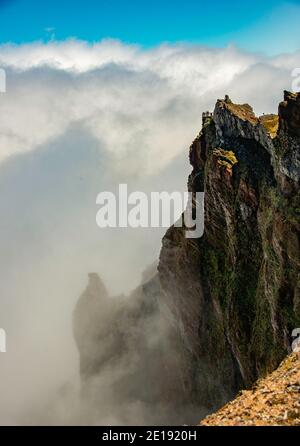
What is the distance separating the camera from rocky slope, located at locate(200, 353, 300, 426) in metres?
29.6

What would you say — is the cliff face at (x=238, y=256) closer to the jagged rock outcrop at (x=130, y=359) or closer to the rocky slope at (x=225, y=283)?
the rocky slope at (x=225, y=283)

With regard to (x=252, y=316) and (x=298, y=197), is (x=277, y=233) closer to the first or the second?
(x=298, y=197)

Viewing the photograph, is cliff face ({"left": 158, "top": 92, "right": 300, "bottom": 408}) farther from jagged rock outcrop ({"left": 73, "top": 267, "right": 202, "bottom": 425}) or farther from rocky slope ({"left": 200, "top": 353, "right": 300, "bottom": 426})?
rocky slope ({"left": 200, "top": 353, "right": 300, "bottom": 426})

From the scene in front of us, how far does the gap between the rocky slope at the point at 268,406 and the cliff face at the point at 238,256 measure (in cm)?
2387

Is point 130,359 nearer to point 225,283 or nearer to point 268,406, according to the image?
point 225,283

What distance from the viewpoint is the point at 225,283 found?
81.9 meters

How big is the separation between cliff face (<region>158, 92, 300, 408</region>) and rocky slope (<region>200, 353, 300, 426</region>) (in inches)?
940

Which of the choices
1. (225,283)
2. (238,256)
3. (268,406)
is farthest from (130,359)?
(268,406)

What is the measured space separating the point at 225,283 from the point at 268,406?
49.8 meters

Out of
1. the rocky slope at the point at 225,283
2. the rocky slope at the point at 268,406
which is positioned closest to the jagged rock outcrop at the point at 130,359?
the rocky slope at the point at 225,283

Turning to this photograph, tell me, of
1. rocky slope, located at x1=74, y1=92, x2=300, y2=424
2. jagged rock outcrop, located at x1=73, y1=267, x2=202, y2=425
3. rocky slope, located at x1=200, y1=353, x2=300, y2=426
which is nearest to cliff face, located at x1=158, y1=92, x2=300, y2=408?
rocky slope, located at x1=74, y1=92, x2=300, y2=424

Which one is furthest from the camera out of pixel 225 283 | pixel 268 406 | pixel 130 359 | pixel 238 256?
pixel 130 359

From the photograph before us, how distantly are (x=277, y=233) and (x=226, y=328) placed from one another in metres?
24.0

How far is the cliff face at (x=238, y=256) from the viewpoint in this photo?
63000mm
